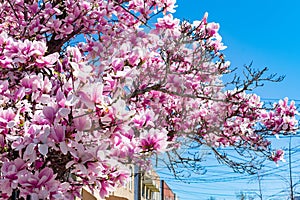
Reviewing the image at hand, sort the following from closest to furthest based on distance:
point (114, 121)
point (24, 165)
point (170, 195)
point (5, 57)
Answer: point (114, 121)
point (24, 165)
point (5, 57)
point (170, 195)

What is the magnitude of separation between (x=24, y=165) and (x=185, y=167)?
12.3 ft

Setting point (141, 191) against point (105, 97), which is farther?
point (141, 191)

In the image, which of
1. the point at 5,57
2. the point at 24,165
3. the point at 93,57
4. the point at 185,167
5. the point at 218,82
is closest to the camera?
the point at 24,165

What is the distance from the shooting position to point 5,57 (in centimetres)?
299

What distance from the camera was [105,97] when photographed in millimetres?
2490

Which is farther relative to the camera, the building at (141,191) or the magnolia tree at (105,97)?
the building at (141,191)

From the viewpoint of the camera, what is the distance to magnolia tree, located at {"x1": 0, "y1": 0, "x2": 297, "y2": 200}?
2.53m

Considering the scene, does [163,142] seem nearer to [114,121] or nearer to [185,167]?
[114,121]

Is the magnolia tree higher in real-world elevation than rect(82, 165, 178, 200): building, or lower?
lower

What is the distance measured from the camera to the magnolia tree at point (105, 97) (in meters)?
2.53

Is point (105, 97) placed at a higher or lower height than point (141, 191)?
lower

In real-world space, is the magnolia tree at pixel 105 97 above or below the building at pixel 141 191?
below

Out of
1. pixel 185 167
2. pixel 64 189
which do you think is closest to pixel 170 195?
pixel 185 167

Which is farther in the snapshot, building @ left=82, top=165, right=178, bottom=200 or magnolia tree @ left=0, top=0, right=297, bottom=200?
building @ left=82, top=165, right=178, bottom=200
